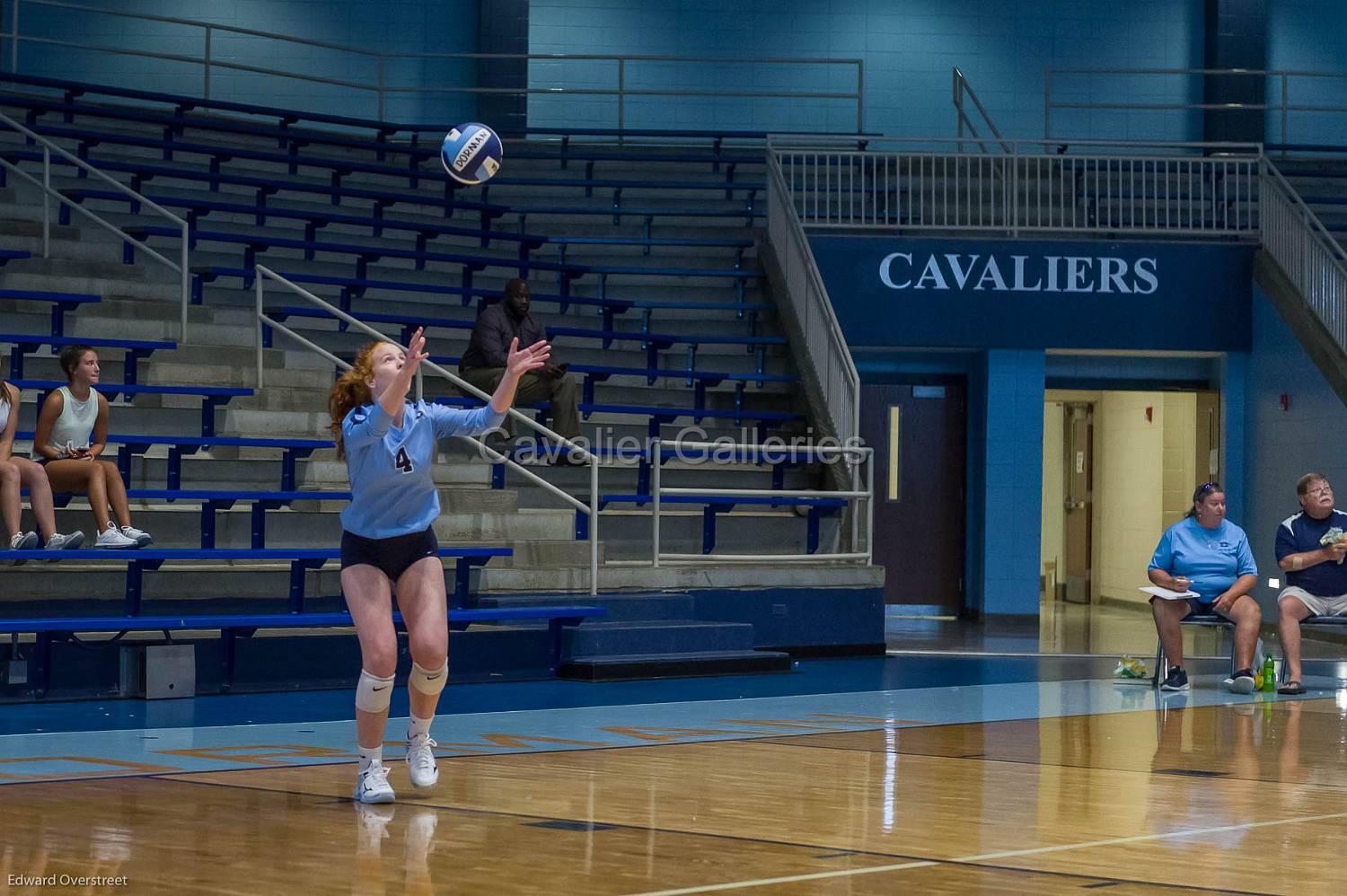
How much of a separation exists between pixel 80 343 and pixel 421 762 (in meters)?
6.80

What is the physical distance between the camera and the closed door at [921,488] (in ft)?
56.4

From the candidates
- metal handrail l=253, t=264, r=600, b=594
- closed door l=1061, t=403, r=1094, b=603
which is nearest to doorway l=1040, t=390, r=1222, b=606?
closed door l=1061, t=403, r=1094, b=603

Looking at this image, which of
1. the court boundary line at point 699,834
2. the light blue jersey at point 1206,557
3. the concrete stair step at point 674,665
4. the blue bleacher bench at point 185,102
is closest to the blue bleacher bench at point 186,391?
the concrete stair step at point 674,665

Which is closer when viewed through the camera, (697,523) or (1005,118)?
(697,523)

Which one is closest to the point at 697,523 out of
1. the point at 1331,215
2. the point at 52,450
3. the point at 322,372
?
the point at 322,372

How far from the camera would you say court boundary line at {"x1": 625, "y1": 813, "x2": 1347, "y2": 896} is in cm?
429

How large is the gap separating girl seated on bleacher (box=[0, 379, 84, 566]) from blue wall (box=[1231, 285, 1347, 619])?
10.6 m

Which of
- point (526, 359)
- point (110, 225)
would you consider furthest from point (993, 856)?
point (110, 225)

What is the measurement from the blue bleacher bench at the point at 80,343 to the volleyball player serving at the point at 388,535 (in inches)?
242

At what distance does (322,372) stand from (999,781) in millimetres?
7840

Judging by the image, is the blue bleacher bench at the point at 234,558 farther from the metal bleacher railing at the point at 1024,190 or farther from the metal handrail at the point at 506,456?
the metal bleacher railing at the point at 1024,190

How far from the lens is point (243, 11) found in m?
19.1

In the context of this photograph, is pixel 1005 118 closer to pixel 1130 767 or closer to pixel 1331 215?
pixel 1331 215

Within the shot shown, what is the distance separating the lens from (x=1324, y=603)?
10.3 metres
